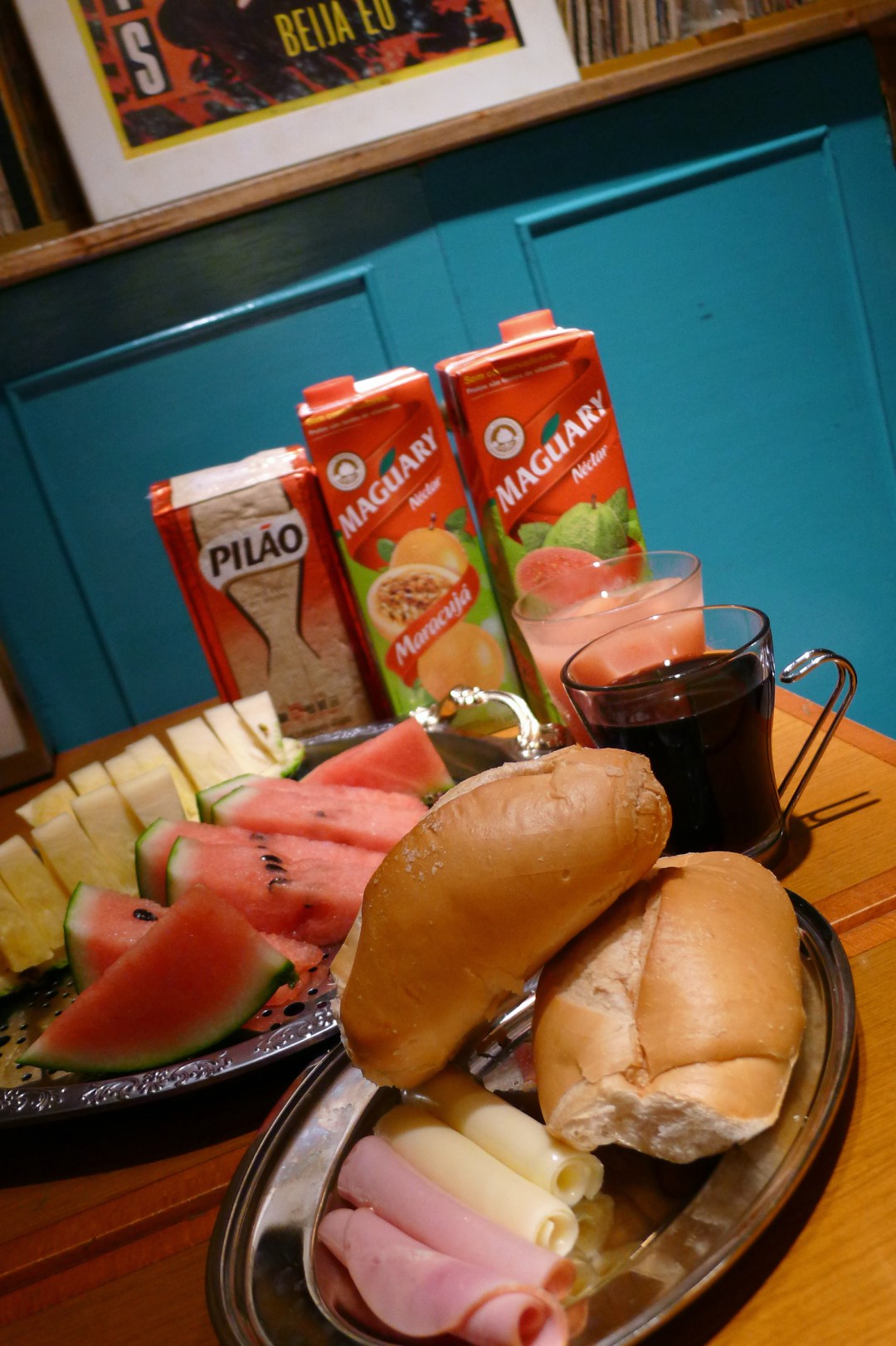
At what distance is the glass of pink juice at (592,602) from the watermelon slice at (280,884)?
265 millimetres

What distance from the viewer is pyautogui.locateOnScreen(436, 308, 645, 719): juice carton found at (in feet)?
3.82

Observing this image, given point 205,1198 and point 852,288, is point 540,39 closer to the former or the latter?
point 852,288

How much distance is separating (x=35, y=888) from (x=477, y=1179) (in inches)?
26.2

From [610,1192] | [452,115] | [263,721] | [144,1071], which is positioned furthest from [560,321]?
[610,1192]

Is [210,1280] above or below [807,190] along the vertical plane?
below

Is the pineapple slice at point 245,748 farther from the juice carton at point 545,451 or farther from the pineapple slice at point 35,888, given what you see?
the juice carton at point 545,451

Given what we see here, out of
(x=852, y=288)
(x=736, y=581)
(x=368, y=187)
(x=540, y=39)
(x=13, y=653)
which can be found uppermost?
(x=540, y=39)

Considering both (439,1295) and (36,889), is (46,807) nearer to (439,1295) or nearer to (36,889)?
(36,889)

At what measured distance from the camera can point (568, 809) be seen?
1.97ft

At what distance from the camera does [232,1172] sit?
0.72 m

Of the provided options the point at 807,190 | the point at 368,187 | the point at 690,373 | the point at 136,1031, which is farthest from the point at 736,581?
the point at 136,1031

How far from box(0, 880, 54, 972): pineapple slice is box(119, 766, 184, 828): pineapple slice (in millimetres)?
170

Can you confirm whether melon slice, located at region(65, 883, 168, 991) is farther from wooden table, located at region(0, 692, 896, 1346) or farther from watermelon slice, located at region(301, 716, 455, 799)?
watermelon slice, located at region(301, 716, 455, 799)

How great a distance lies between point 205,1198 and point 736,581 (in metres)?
1.87
